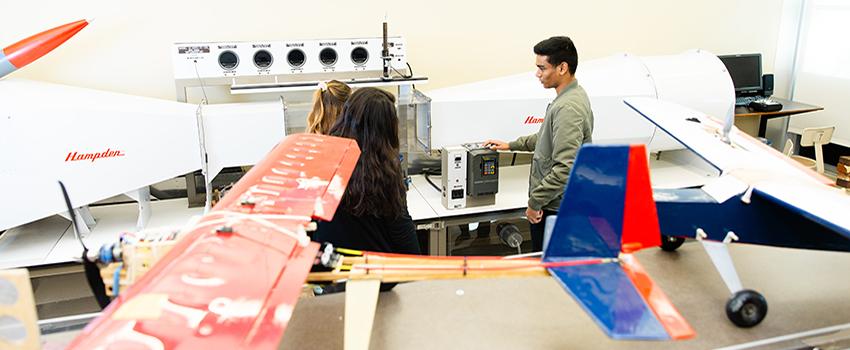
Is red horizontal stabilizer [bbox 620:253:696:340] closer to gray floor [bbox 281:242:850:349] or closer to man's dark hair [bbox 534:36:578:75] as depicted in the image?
gray floor [bbox 281:242:850:349]

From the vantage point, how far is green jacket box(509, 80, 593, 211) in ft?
7.57

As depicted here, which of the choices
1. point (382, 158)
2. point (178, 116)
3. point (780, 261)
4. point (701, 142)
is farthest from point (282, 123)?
point (780, 261)

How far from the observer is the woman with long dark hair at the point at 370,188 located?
1786 mm

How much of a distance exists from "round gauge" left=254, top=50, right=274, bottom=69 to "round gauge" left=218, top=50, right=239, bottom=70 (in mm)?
95

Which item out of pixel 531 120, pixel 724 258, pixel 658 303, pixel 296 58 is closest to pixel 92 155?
pixel 296 58

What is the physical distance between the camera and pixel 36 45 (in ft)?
8.95

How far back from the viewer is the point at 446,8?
3846 millimetres

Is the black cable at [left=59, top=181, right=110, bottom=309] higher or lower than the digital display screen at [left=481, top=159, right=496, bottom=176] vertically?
higher

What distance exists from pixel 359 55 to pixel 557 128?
3.92 feet

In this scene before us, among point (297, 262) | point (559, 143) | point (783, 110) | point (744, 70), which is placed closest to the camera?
point (297, 262)

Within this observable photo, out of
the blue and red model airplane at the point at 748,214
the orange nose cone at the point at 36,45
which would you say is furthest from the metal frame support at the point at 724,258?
the orange nose cone at the point at 36,45

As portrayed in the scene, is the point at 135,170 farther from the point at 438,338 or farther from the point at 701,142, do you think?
the point at 701,142

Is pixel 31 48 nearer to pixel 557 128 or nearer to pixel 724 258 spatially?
pixel 557 128

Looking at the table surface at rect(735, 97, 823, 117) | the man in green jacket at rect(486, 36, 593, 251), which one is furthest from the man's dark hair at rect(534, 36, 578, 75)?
the table surface at rect(735, 97, 823, 117)
